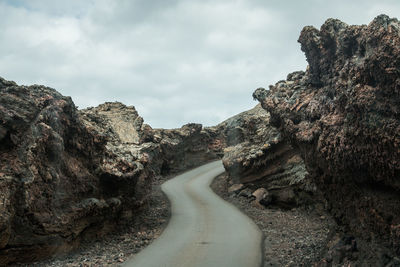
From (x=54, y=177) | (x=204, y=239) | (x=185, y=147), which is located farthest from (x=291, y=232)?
(x=185, y=147)

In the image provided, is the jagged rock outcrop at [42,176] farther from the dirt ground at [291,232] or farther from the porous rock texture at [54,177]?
the dirt ground at [291,232]

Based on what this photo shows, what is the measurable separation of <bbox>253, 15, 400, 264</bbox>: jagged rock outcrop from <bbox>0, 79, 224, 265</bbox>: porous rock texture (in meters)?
8.64

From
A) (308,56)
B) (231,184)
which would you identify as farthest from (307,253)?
(231,184)

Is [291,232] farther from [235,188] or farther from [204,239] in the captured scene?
[235,188]

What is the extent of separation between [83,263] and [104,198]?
12.5ft

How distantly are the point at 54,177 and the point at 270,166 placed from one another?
15236 millimetres

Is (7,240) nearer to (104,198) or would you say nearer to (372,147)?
(104,198)

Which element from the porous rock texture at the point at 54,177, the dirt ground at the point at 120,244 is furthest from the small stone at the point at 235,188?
the porous rock texture at the point at 54,177

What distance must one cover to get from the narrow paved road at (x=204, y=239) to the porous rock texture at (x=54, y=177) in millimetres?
2612

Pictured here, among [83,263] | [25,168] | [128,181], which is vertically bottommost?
[83,263]

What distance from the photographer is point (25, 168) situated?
10.1m

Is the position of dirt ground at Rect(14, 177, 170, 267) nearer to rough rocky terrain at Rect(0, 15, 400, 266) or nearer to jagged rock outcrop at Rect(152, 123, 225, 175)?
rough rocky terrain at Rect(0, 15, 400, 266)

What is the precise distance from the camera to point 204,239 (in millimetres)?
13672

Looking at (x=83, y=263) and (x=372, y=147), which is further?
(x=83, y=263)
